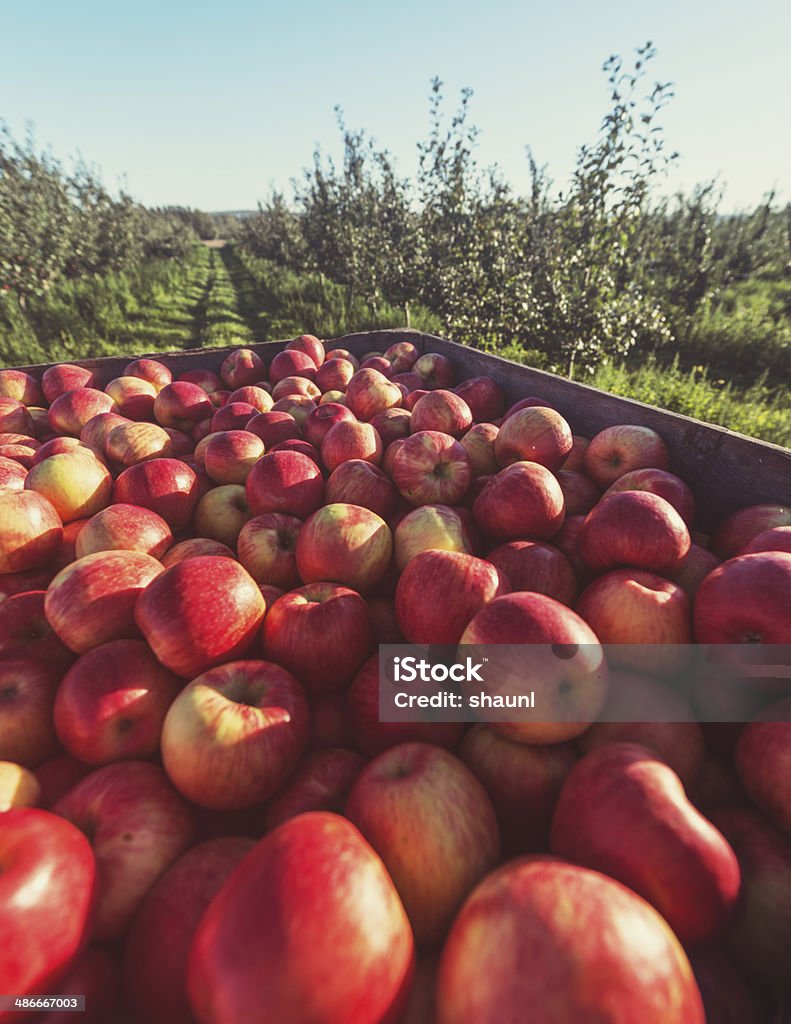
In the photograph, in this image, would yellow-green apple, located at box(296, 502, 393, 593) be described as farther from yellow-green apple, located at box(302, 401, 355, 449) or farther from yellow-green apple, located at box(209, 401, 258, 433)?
yellow-green apple, located at box(209, 401, 258, 433)

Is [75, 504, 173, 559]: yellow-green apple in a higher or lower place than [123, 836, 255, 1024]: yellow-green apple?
higher

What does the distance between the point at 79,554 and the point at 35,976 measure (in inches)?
60.5

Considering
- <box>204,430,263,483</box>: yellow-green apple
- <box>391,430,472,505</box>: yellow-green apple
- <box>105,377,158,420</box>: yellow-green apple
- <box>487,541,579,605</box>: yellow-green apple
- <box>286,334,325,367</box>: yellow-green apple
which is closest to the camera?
<box>487,541,579,605</box>: yellow-green apple

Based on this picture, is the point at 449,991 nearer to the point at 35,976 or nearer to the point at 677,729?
the point at 35,976

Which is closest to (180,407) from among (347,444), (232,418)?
(232,418)

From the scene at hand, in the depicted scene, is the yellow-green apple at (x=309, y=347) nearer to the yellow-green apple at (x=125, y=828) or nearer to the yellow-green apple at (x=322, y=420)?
the yellow-green apple at (x=322, y=420)

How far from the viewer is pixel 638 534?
1.78 meters

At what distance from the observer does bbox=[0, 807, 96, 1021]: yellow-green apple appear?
3.05 feet

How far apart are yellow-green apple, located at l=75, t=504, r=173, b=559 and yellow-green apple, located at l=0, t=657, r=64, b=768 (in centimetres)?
55

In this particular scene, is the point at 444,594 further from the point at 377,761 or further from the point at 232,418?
the point at 232,418

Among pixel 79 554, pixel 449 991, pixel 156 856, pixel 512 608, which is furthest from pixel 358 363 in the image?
pixel 449 991

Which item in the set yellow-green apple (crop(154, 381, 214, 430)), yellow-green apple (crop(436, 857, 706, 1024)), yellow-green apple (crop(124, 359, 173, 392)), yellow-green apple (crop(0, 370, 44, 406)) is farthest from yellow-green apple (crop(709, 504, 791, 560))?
yellow-green apple (crop(0, 370, 44, 406))

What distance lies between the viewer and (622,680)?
1.55 m

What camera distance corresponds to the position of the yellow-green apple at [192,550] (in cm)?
215
